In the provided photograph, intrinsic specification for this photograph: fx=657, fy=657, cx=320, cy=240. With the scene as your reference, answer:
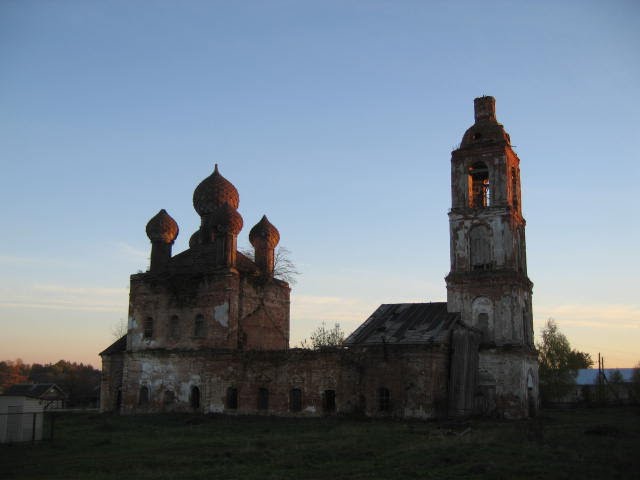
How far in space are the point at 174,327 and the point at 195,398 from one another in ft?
12.5

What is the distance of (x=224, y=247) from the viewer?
106ft

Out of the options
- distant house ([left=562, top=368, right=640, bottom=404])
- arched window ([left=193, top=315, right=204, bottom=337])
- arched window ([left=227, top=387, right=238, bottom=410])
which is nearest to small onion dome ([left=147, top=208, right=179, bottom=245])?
arched window ([left=193, top=315, right=204, bottom=337])

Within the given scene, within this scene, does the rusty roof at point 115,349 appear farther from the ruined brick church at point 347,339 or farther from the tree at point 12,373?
the tree at point 12,373

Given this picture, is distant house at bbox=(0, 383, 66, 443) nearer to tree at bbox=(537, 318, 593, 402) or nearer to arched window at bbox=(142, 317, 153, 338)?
arched window at bbox=(142, 317, 153, 338)

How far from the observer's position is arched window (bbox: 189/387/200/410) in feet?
103

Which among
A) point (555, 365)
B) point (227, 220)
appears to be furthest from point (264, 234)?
point (555, 365)

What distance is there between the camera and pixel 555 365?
51500mm

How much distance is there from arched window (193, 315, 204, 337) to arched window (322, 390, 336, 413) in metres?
7.44

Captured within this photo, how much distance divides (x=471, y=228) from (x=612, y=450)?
50.3 ft

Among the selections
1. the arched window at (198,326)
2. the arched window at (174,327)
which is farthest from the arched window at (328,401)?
the arched window at (174,327)

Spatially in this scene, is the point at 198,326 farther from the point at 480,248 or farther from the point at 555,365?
the point at 555,365

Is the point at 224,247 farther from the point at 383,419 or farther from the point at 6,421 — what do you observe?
the point at 6,421

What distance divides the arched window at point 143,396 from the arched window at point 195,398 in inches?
110

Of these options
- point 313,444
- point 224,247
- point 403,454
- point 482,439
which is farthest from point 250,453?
point 224,247
